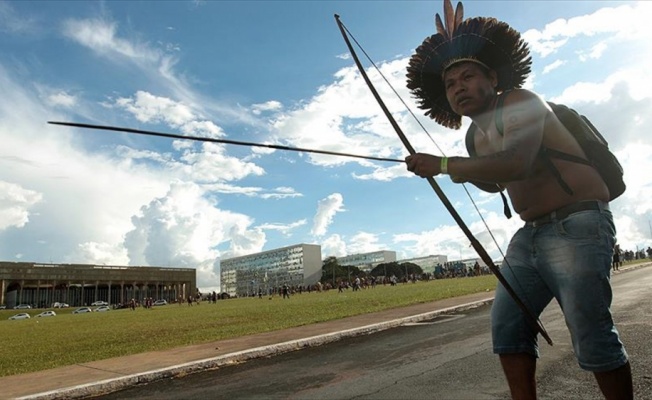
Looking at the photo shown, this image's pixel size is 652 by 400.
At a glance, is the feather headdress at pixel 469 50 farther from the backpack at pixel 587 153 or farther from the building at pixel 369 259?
the building at pixel 369 259

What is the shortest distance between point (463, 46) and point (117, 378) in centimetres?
547

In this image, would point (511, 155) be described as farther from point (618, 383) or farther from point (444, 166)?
point (618, 383)

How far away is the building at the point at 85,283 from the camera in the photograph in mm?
101250

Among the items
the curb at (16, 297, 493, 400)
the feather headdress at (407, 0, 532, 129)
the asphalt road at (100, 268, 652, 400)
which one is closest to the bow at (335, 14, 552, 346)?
the feather headdress at (407, 0, 532, 129)

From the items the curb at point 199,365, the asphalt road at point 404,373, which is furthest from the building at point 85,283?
the asphalt road at point 404,373

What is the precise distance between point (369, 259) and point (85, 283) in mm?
101367

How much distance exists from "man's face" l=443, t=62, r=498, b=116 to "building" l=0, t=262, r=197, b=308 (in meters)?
114

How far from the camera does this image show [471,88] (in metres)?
2.38

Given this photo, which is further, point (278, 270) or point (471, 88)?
point (278, 270)

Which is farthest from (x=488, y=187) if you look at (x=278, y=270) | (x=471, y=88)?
(x=278, y=270)

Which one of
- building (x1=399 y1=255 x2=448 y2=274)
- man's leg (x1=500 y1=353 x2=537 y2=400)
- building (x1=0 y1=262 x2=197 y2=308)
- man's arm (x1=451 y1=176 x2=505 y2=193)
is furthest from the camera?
building (x1=399 y1=255 x2=448 y2=274)

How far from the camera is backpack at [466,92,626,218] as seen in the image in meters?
2.13

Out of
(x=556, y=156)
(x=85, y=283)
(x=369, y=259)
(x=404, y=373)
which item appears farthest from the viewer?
(x=369, y=259)

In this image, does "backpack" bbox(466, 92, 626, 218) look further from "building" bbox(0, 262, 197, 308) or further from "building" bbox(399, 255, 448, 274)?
"building" bbox(399, 255, 448, 274)
